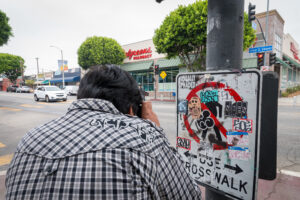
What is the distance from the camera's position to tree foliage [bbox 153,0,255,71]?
14359 mm

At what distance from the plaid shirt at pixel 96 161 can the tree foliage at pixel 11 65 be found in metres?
63.2

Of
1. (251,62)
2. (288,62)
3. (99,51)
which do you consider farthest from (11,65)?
(288,62)

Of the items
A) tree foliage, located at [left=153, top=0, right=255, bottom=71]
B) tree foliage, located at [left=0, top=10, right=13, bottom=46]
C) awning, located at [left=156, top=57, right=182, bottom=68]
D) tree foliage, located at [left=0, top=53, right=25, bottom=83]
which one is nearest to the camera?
tree foliage, located at [left=0, top=10, right=13, bottom=46]

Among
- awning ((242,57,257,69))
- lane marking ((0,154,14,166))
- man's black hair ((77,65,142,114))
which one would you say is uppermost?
awning ((242,57,257,69))

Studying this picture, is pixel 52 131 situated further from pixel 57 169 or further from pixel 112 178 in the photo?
pixel 112 178

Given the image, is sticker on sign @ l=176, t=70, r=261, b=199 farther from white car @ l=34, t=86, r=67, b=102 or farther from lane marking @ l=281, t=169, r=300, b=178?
white car @ l=34, t=86, r=67, b=102

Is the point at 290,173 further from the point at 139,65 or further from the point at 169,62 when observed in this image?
the point at 139,65

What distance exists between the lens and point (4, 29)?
46.7 ft

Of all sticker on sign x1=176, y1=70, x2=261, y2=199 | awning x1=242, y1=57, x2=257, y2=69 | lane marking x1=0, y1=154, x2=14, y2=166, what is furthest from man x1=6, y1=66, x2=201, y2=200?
awning x1=242, y1=57, x2=257, y2=69

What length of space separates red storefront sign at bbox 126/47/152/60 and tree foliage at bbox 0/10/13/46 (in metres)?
15.5

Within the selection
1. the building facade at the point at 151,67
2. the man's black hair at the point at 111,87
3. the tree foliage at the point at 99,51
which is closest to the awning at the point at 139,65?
the building facade at the point at 151,67

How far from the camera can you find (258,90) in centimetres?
127

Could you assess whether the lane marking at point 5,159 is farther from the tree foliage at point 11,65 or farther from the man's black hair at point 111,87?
the tree foliage at point 11,65

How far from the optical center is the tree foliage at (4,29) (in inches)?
550
